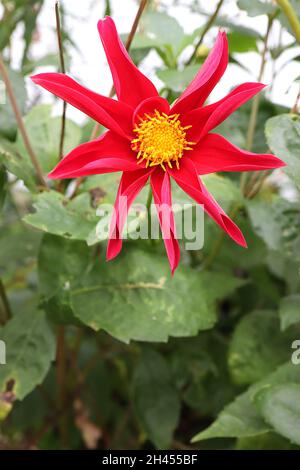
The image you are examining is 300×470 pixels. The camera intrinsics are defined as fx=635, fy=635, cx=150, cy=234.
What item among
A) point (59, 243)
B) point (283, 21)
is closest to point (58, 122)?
point (59, 243)

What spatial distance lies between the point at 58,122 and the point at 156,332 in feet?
0.80

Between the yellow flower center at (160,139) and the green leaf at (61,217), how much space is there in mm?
100

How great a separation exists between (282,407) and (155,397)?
0.22 m

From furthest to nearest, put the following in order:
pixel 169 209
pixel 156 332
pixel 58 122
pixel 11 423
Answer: pixel 11 423 → pixel 58 122 → pixel 156 332 → pixel 169 209

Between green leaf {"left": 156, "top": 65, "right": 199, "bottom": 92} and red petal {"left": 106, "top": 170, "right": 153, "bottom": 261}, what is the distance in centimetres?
17

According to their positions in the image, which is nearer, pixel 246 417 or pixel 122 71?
pixel 122 71

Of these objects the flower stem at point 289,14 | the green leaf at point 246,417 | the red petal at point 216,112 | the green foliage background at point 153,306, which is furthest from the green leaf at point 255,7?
the green leaf at point 246,417

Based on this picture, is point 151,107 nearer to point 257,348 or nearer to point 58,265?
point 58,265

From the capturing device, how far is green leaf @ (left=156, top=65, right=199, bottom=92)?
22.3 inches

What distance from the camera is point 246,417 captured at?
55cm

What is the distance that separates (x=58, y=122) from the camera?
0.64 meters

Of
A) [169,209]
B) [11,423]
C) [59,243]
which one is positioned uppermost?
[169,209]

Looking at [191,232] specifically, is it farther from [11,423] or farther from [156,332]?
[11,423]

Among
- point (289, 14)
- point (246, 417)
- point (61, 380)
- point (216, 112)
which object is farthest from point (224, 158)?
point (61, 380)
